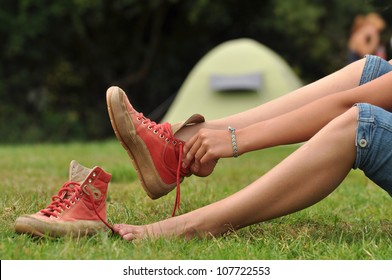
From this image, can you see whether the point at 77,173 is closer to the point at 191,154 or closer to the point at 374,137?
the point at 191,154

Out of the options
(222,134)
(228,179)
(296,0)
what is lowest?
(228,179)

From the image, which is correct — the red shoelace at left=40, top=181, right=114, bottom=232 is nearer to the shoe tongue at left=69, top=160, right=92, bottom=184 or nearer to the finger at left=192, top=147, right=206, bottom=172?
the shoe tongue at left=69, top=160, right=92, bottom=184

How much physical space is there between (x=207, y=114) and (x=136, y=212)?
5.71 metres

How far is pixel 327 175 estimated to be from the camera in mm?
1836

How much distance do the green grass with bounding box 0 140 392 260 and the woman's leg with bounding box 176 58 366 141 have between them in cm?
34

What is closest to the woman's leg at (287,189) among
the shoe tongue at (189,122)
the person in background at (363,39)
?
the shoe tongue at (189,122)

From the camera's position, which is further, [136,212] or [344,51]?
[344,51]

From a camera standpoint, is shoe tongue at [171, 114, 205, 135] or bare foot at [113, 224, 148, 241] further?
shoe tongue at [171, 114, 205, 135]

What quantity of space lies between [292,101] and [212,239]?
1.86 ft

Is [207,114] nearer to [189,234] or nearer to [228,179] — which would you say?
[228,179]

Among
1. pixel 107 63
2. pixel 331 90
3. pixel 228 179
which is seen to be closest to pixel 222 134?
pixel 331 90

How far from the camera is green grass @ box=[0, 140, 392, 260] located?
5.65 ft

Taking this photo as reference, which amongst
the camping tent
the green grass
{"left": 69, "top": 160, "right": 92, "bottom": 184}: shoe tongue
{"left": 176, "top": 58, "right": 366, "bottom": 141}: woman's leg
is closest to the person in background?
the camping tent

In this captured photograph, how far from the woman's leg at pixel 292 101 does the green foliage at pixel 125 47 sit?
32.6 feet
